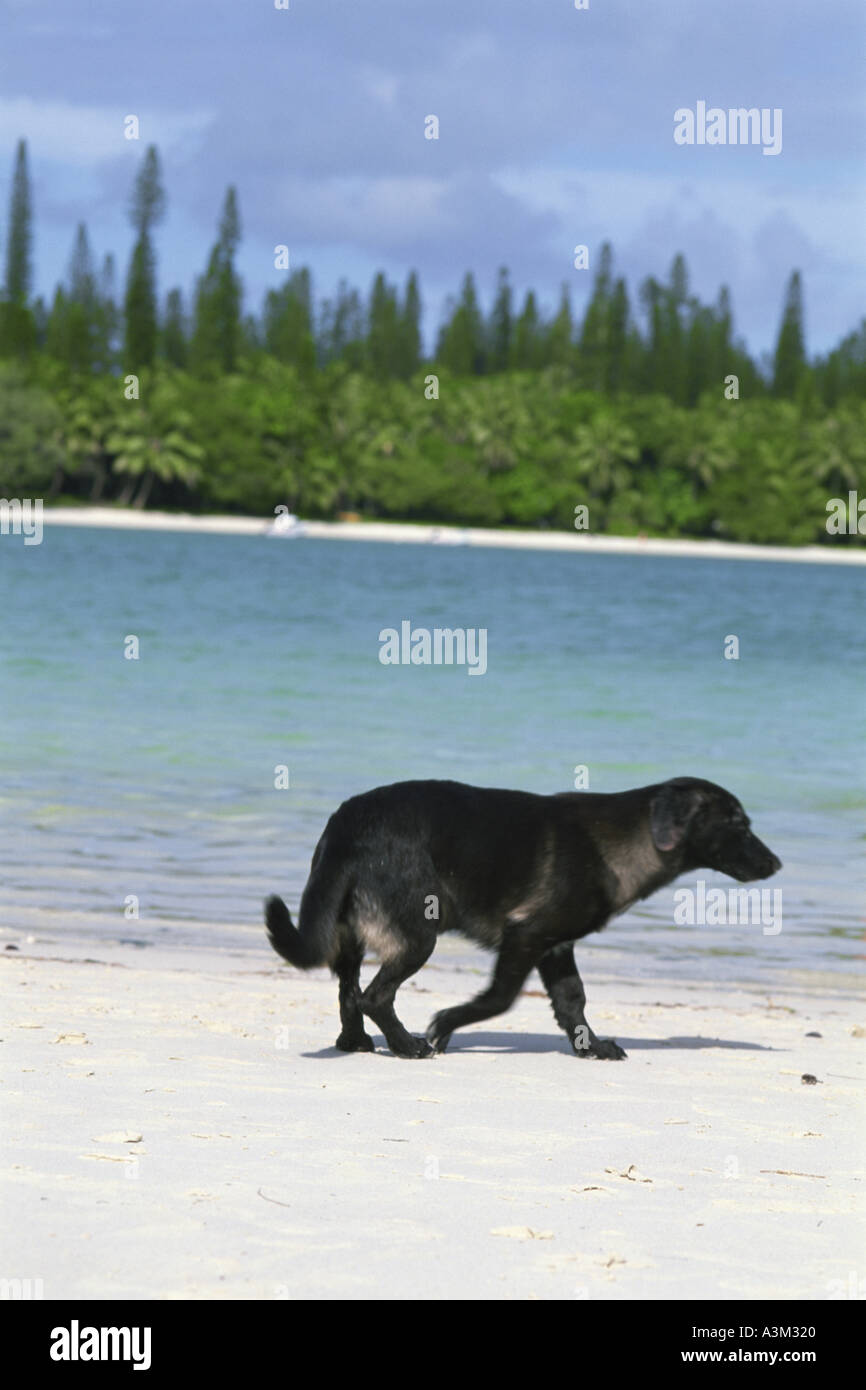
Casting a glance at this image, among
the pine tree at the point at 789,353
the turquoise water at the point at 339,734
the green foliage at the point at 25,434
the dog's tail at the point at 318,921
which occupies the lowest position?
the turquoise water at the point at 339,734

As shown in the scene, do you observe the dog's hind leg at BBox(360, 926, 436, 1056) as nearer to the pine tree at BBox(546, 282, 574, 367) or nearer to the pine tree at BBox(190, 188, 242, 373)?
the pine tree at BBox(190, 188, 242, 373)

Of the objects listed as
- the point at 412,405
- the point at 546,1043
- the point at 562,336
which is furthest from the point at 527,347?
the point at 546,1043

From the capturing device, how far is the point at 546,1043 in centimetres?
802

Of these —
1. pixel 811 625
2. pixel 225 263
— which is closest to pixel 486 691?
pixel 811 625

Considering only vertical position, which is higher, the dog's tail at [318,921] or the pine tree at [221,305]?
the pine tree at [221,305]

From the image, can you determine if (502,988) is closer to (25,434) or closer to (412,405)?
(25,434)

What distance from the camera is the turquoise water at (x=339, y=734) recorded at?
39.8 ft

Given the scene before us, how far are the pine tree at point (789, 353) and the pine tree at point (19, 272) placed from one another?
64.0m

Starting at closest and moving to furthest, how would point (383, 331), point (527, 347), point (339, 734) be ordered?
point (339, 734) < point (383, 331) < point (527, 347)

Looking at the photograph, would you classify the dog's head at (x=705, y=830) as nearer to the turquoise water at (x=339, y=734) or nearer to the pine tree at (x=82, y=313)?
the turquoise water at (x=339, y=734)

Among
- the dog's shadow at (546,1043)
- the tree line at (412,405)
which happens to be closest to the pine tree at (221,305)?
the tree line at (412,405)

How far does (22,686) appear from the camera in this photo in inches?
1021

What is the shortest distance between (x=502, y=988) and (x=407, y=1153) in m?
1.67
